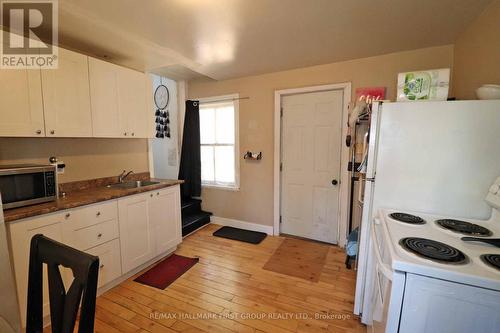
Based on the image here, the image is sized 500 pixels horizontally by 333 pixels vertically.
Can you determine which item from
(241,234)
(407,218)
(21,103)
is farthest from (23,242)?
(407,218)

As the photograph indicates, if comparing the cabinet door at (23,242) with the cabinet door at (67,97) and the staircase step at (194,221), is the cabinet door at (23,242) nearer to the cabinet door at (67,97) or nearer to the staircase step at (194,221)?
the cabinet door at (67,97)

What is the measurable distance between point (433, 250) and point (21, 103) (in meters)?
2.82

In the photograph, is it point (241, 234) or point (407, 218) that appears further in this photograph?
point (241, 234)

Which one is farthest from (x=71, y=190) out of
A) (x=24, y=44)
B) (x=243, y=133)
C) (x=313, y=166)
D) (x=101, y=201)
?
(x=313, y=166)

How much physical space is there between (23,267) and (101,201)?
65 centimetres

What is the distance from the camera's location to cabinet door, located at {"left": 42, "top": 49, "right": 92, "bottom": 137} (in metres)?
1.88

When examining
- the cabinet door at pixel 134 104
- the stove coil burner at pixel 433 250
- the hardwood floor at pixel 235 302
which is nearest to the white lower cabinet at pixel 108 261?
the hardwood floor at pixel 235 302

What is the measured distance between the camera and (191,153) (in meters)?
3.83

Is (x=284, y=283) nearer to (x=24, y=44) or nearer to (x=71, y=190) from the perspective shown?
(x=71, y=190)

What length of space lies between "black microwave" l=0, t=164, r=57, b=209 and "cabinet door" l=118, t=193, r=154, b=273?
545 mm

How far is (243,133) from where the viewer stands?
353 cm

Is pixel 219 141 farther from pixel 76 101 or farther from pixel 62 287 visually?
pixel 62 287

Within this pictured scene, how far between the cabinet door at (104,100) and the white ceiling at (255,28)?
10.1 inches

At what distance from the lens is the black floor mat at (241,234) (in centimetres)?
329
